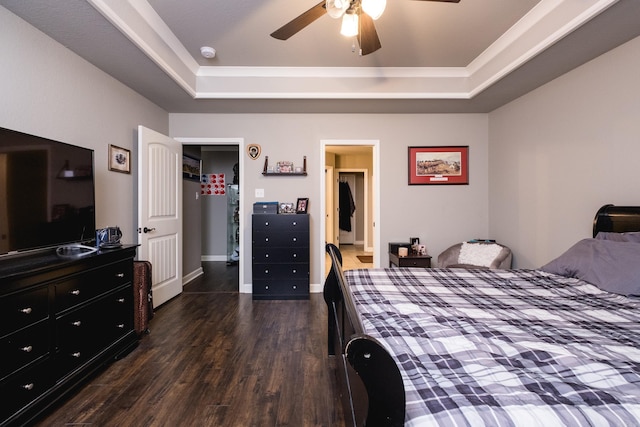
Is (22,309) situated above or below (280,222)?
below

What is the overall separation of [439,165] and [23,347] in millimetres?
4154

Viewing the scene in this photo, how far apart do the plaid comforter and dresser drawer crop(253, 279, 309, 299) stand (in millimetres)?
1935

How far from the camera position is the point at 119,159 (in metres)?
2.86

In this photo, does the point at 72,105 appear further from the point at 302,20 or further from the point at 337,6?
the point at 337,6

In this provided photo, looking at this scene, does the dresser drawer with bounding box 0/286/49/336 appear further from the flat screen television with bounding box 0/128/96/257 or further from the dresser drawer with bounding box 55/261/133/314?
the flat screen television with bounding box 0/128/96/257

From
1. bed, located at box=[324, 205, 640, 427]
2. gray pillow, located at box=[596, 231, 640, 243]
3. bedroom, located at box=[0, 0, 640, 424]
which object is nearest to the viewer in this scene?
bed, located at box=[324, 205, 640, 427]

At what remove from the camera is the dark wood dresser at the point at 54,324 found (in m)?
1.39

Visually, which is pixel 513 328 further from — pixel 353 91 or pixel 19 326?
pixel 353 91

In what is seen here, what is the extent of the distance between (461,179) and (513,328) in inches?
122

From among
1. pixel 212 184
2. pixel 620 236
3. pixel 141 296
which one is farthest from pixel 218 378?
pixel 212 184

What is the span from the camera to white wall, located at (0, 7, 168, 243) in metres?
Result: 1.85

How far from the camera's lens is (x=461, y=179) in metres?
3.83

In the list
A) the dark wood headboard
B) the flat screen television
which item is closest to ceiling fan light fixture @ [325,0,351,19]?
the flat screen television

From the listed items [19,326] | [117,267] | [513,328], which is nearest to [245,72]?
[117,267]
